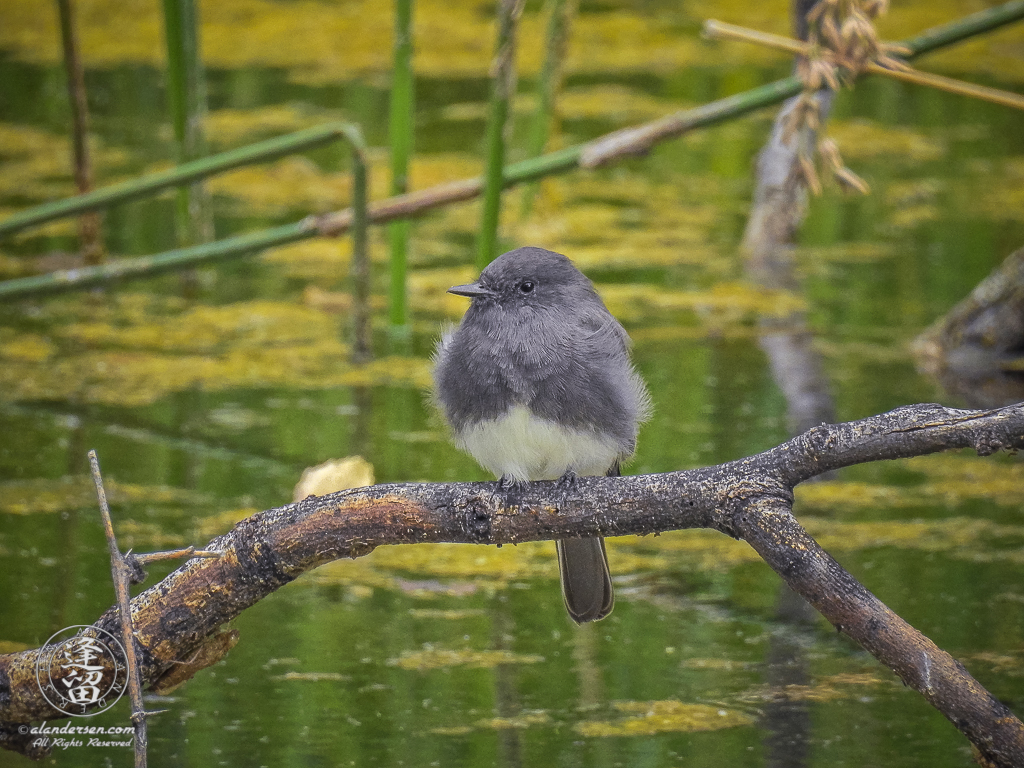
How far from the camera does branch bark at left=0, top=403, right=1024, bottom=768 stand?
1.78 m

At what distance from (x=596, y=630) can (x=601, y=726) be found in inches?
17.6

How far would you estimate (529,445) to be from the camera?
2.24 m

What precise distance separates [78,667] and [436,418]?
79cm

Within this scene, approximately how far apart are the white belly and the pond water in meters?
0.51

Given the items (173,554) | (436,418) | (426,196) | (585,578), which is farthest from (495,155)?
(173,554)

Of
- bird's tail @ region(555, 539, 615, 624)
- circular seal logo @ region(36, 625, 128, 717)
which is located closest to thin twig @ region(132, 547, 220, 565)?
circular seal logo @ region(36, 625, 128, 717)

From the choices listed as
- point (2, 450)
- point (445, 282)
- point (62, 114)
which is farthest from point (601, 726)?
point (62, 114)

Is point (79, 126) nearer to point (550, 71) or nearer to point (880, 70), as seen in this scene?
point (550, 71)

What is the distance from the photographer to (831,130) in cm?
679

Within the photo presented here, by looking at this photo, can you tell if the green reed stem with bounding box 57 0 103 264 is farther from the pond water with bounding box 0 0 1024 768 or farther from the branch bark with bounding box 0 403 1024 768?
the branch bark with bounding box 0 403 1024 768

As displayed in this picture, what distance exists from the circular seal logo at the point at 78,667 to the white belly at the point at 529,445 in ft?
2.09

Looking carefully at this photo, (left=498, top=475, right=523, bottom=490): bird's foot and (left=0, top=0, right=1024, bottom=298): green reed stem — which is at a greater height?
(left=0, top=0, right=1024, bottom=298): green reed stem

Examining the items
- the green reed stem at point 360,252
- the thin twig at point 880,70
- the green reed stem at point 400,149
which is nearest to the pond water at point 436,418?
the green reed stem at point 360,252

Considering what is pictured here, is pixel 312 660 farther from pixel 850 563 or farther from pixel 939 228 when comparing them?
pixel 939 228
